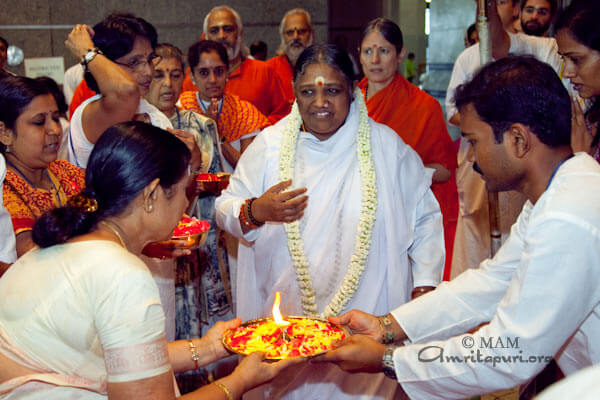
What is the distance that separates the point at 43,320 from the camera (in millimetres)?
1728

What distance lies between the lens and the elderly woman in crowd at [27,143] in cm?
263

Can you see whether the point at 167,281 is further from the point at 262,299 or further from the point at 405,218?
the point at 405,218

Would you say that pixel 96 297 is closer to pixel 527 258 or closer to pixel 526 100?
pixel 527 258

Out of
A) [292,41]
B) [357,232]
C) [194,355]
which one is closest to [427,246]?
[357,232]

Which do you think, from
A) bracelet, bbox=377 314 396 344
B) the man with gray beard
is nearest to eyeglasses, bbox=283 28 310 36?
the man with gray beard

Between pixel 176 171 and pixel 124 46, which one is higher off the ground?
pixel 124 46

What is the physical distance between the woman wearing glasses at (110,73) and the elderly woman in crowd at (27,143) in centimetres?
28

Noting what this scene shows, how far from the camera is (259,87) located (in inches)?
218

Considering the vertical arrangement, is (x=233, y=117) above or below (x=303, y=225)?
above

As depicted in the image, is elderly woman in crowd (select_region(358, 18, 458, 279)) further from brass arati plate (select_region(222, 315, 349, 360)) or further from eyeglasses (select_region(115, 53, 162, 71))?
brass arati plate (select_region(222, 315, 349, 360))

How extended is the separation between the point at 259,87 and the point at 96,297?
4.03m

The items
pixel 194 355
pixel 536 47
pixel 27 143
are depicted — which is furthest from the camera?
pixel 536 47

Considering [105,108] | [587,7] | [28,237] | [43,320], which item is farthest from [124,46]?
[587,7]

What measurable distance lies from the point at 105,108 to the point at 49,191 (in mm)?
485
